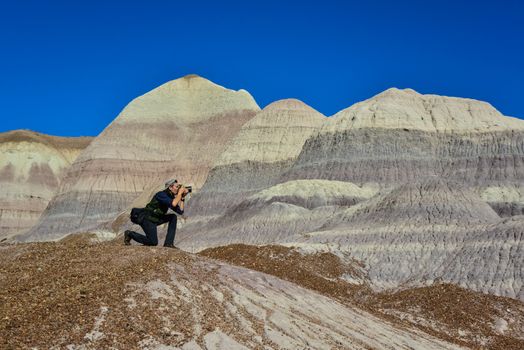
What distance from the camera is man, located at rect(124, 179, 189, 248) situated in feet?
57.3

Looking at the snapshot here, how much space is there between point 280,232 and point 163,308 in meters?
44.2

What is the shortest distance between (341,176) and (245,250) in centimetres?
4084

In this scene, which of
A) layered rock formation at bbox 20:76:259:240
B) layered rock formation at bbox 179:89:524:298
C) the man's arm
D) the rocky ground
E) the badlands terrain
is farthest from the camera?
layered rock formation at bbox 20:76:259:240

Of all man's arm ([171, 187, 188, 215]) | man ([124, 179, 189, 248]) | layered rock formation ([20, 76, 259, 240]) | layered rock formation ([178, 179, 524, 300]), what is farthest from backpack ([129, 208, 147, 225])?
layered rock formation ([20, 76, 259, 240])

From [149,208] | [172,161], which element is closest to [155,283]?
[149,208]

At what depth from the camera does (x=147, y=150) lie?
11400 centimetres

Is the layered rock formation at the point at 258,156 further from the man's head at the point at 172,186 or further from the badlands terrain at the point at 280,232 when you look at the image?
the man's head at the point at 172,186

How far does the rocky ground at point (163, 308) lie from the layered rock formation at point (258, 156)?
65.4m

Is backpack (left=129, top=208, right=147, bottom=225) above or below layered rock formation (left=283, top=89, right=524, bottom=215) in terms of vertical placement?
below

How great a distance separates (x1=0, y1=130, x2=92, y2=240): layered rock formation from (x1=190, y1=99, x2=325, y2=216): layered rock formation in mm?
40168

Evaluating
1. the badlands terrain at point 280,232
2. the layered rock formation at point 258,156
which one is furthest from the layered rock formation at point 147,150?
the layered rock formation at point 258,156

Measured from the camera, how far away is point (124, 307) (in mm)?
13055

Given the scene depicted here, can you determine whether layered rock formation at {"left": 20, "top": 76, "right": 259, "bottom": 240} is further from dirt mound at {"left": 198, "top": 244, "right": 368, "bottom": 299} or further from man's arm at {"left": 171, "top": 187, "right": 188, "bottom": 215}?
man's arm at {"left": 171, "top": 187, "right": 188, "bottom": 215}

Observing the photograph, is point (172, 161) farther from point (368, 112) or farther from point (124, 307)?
point (124, 307)
